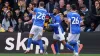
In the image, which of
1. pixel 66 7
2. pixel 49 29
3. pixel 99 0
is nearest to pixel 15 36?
pixel 49 29

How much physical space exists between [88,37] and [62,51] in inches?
53.6

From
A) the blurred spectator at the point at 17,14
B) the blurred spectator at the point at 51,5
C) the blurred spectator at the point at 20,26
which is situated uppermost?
the blurred spectator at the point at 51,5

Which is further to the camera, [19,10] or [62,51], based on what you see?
[19,10]

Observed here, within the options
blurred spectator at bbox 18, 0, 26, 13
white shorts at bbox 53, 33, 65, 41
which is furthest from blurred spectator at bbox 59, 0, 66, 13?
white shorts at bbox 53, 33, 65, 41

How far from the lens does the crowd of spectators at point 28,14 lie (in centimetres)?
2055

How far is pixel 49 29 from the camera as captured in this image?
66.5 feet

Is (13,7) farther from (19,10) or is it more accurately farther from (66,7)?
(66,7)

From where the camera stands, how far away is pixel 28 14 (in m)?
21.4

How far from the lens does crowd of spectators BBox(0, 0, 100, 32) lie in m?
20.5

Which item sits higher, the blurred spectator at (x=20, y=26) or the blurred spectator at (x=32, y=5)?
the blurred spectator at (x=32, y=5)

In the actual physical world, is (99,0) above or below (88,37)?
above

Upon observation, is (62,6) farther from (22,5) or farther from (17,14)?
(17,14)

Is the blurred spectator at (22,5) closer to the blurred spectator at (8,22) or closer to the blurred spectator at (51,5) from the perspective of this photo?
the blurred spectator at (8,22)

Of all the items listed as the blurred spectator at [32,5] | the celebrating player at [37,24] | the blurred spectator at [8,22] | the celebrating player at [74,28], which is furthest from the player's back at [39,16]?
the blurred spectator at [8,22]
